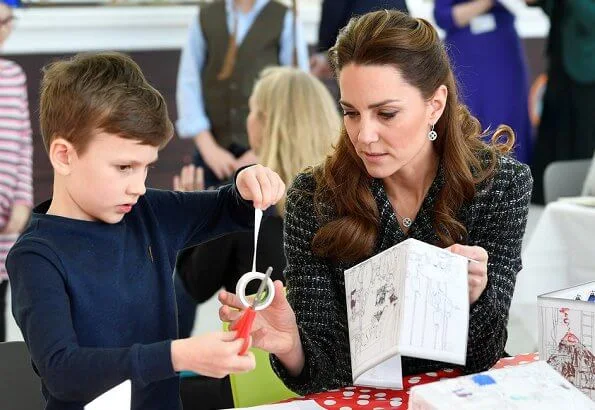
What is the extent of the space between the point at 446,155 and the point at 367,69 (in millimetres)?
241

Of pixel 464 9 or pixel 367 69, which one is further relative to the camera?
pixel 464 9

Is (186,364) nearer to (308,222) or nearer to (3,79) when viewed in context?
(308,222)

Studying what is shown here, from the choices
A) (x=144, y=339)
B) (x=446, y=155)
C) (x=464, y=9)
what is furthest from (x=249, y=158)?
(x=144, y=339)

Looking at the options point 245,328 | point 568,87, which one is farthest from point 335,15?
point 245,328

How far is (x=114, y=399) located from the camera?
116 cm

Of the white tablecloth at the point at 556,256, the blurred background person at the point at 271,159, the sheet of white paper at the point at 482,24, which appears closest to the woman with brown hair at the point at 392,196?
the blurred background person at the point at 271,159

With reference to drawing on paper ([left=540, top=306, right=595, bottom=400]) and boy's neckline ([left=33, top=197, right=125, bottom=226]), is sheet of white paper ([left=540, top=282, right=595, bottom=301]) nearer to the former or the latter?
drawing on paper ([left=540, top=306, right=595, bottom=400])

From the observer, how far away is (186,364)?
46.8 inches

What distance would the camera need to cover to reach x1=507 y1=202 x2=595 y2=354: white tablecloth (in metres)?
2.83

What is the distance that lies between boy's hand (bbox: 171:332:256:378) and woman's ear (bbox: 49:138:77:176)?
351mm

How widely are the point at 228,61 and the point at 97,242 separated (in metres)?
2.83

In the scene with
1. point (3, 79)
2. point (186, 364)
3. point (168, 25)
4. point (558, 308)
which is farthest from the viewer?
point (168, 25)

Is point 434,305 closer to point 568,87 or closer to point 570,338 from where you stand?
point 570,338

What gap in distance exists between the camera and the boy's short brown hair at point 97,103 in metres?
1.37
